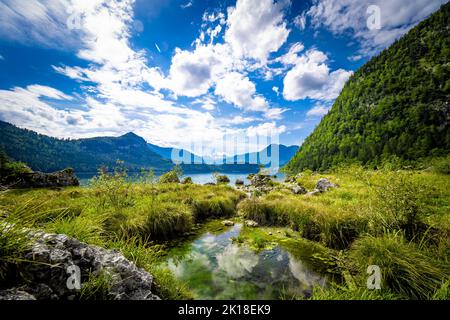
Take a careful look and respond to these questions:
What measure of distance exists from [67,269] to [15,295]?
25.0 inches

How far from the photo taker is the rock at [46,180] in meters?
18.8

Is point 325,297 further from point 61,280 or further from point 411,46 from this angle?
point 411,46

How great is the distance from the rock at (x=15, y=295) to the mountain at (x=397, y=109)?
197ft

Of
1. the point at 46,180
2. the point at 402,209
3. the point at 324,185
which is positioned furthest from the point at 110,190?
the point at 324,185

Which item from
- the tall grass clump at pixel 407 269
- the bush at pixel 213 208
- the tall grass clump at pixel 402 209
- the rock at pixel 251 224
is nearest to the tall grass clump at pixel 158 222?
the bush at pixel 213 208

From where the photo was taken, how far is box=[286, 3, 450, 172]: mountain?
53.9 meters

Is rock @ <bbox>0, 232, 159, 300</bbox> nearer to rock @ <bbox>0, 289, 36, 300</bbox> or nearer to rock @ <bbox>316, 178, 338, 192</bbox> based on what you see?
rock @ <bbox>0, 289, 36, 300</bbox>

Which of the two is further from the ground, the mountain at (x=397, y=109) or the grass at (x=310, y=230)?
the mountain at (x=397, y=109)

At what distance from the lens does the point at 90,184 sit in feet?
33.7

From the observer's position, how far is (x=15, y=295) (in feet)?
7.54

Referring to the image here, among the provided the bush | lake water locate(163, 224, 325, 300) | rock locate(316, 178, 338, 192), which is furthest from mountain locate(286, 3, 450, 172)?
lake water locate(163, 224, 325, 300)

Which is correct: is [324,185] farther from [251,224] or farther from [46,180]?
[46,180]

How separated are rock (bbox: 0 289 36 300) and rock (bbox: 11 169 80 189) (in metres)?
23.7

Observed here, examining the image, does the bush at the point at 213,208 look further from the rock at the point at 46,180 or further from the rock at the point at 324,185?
the rock at the point at 46,180
